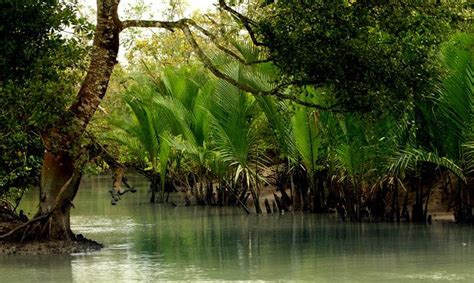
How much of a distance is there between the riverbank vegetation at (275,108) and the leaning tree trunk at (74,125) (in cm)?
2

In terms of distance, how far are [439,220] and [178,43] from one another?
81.5 feet

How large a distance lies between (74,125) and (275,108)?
5734 mm

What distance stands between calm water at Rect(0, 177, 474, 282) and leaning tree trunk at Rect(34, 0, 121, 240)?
66cm

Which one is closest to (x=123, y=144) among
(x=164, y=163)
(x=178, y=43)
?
(x=164, y=163)

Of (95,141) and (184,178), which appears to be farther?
(184,178)

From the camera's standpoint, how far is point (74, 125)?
12.9 meters

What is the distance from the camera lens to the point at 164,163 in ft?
72.6

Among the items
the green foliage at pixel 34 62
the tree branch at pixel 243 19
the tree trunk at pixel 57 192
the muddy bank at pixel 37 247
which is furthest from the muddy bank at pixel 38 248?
the tree branch at pixel 243 19

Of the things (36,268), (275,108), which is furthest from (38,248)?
(275,108)

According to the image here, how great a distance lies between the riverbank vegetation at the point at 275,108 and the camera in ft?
39.7

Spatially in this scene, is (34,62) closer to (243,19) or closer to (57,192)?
(57,192)

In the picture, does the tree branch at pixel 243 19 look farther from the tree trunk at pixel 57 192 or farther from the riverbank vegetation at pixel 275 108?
the tree trunk at pixel 57 192

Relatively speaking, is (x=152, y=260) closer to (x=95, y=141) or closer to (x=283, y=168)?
(x=95, y=141)

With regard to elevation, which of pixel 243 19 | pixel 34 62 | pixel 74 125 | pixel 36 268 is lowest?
pixel 36 268
